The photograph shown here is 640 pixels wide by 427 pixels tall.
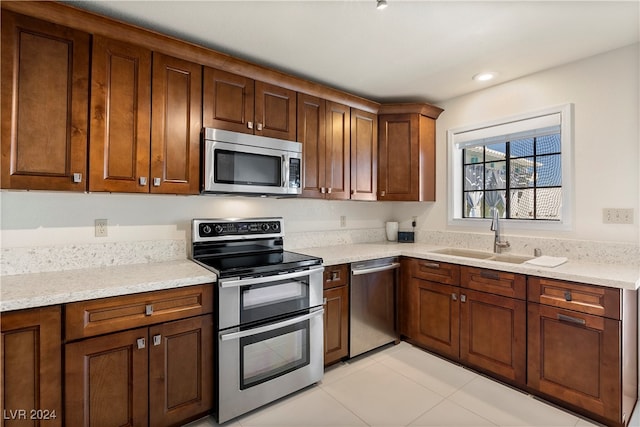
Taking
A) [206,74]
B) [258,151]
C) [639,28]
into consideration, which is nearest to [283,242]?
[258,151]

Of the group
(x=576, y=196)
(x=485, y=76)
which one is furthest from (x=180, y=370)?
(x=485, y=76)

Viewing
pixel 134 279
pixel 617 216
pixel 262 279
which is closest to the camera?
pixel 134 279

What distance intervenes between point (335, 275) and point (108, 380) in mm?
1511

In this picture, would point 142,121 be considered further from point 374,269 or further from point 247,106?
point 374,269

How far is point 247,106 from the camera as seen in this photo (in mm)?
2279

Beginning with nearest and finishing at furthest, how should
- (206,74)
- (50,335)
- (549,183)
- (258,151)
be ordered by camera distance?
(50,335)
(206,74)
(258,151)
(549,183)

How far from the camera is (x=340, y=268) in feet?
8.09

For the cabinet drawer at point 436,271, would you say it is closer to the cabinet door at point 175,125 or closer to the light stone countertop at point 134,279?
the light stone countertop at point 134,279

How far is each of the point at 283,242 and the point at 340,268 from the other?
60 cm

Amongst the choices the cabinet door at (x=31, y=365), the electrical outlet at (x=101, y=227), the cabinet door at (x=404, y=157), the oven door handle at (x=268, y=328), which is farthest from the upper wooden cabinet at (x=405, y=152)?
the cabinet door at (x=31, y=365)

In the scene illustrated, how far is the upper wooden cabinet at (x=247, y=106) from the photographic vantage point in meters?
2.13

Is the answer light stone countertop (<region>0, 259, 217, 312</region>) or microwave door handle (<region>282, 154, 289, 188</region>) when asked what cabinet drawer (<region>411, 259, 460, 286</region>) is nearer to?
microwave door handle (<region>282, 154, 289, 188</region>)

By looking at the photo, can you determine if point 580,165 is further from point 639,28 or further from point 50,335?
point 50,335

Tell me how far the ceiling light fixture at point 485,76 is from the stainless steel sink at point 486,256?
1.53 metres
